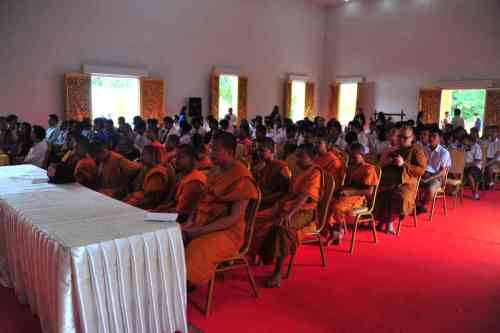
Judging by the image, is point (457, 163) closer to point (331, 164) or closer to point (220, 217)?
point (331, 164)

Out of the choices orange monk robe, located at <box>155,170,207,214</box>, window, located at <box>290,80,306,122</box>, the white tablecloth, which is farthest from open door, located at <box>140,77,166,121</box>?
the white tablecloth

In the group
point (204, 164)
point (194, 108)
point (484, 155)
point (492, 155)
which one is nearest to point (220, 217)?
point (204, 164)

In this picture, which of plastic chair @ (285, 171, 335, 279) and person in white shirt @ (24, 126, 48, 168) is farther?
person in white shirt @ (24, 126, 48, 168)

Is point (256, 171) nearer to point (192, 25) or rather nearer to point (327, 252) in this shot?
point (327, 252)

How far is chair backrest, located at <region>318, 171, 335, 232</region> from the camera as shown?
3922mm

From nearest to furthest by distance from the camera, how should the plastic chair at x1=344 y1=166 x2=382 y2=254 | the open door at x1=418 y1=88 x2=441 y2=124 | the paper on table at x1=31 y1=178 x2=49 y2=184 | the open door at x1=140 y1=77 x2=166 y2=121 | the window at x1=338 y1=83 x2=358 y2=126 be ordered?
the paper on table at x1=31 y1=178 x2=49 y2=184, the plastic chair at x1=344 y1=166 x2=382 y2=254, the open door at x1=140 y1=77 x2=166 y2=121, the open door at x1=418 y1=88 x2=441 y2=124, the window at x1=338 y1=83 x2=358 y2=126

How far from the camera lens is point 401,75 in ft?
A: 47.0

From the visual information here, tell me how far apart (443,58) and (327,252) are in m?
11.2

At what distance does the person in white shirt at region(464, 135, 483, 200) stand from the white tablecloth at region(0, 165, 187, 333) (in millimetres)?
6725

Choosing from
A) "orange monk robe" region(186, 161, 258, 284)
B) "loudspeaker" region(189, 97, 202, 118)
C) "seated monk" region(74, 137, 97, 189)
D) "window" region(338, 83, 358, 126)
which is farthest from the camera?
"window" region(338, 83, 358, 126)

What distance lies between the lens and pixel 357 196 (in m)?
4.66

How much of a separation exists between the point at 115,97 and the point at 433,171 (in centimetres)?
836

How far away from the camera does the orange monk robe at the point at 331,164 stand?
189 inches

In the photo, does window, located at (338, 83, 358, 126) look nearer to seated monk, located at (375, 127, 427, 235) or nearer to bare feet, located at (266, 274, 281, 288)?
seated monk, located at (375, 127, 427, 235)
